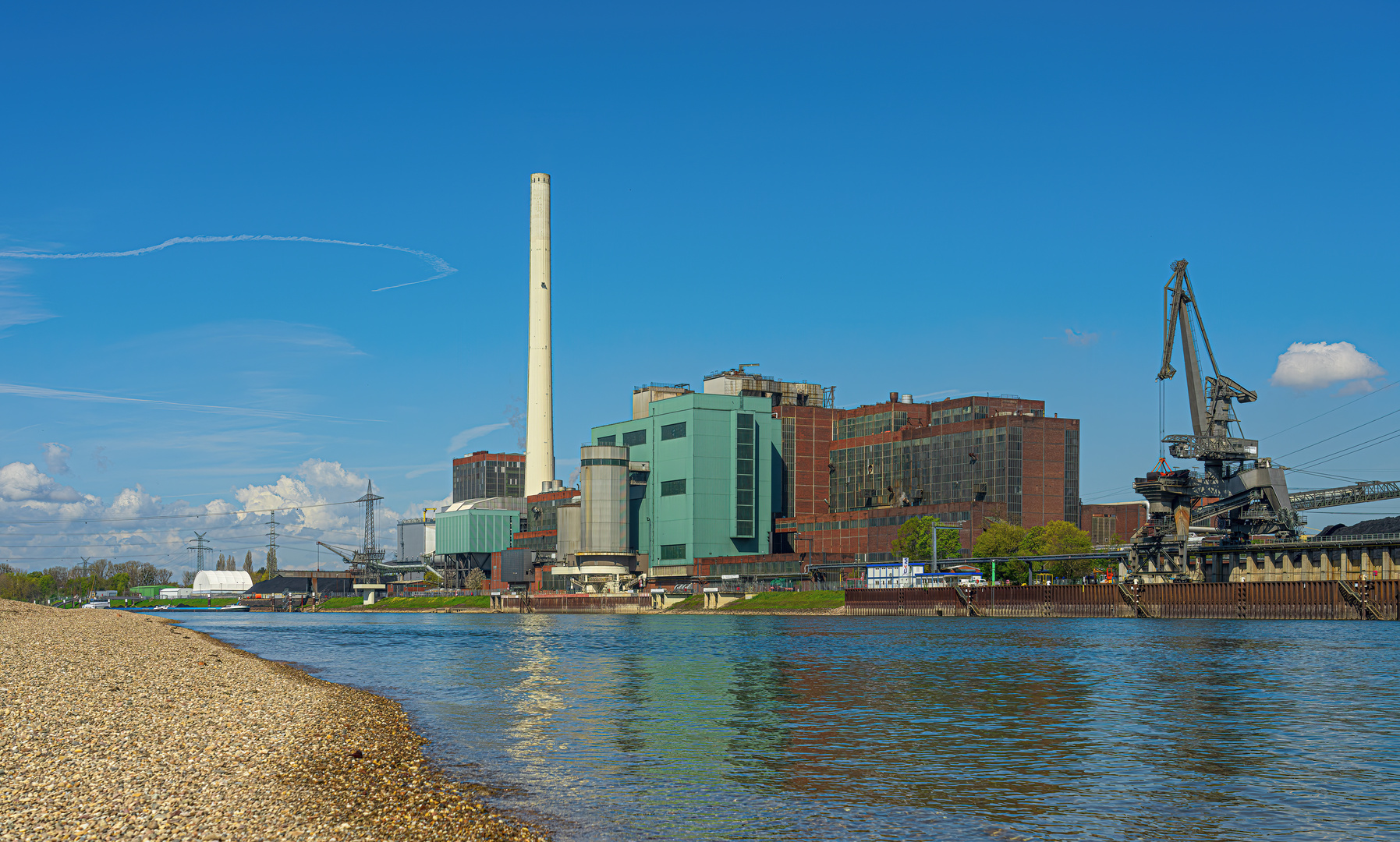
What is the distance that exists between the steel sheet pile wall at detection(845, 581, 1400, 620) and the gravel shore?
11025 centimetres

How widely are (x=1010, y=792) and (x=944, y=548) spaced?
17289cm

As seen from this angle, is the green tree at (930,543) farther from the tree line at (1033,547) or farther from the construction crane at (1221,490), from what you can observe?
the construction crane at (1221,490)

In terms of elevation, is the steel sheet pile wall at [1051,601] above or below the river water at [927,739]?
below

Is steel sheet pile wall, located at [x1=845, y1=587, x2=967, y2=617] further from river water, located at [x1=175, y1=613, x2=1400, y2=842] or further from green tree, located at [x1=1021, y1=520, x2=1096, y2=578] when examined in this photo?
river water, located at [x1=175, y1=613, x2=1400, y2=842]

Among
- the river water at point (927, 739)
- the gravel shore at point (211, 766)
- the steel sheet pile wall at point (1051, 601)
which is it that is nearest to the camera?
the gravel shore at point (211, 766)

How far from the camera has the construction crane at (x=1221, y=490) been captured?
5709 inches

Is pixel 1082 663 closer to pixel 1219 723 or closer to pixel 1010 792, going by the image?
pixel 1219 723

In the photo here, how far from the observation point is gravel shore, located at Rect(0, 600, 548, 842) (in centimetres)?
2045

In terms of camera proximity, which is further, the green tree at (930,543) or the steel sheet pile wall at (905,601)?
the green tree at (930,543)

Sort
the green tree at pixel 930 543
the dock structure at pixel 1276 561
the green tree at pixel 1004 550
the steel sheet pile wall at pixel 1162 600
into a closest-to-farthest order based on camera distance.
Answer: the steel sheet pile wall at pixel 1162 600 < the dock structure at pixel 1276 561 < the green tree at pixel 1004 550 < the green tree at pixel 930 543

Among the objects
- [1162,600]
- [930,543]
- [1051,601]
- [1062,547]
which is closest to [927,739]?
[1162,600]

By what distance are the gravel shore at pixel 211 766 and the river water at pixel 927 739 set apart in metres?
2.04

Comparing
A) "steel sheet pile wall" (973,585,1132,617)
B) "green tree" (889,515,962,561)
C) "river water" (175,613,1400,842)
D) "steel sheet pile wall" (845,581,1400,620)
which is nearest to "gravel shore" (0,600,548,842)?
"river water" (175,613,1400,842)

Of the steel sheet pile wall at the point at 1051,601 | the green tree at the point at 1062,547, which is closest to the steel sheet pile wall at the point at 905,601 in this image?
the steel sheet pile wall at the point at 1051,601
